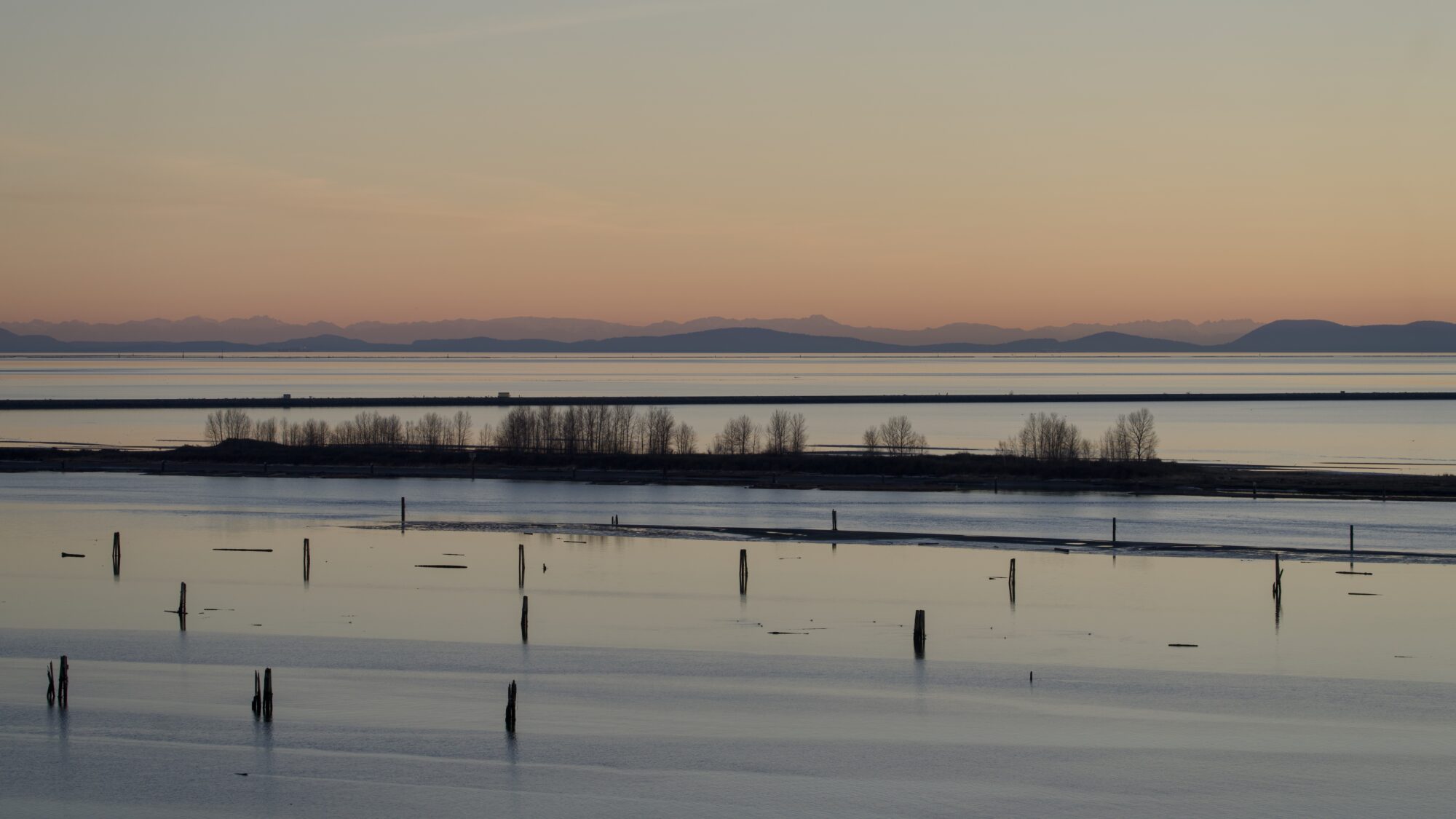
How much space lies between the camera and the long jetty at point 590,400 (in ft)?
511

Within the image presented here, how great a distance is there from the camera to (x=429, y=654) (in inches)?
1364

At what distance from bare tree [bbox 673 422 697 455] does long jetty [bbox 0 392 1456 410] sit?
148 ft

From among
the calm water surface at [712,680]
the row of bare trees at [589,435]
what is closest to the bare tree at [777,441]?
the row of bare trees at [589,435]

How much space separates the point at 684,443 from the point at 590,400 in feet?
232

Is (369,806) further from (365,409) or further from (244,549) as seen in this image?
(365,409)

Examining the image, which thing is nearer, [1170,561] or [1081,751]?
[1081,751]

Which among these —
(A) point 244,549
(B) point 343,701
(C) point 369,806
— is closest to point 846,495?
(A) point 244,549

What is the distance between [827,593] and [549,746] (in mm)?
18614

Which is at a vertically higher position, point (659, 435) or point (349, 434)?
point (659, 435)

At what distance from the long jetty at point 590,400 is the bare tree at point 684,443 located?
45219 millimetres

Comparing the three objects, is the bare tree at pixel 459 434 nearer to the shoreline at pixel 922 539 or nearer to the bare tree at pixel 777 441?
the bare tree at pixel 777 441

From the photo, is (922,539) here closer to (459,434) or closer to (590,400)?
(459,434)

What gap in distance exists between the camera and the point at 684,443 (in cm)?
9625

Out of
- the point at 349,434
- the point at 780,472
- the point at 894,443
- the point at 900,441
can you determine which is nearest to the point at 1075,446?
the point at 900,441
